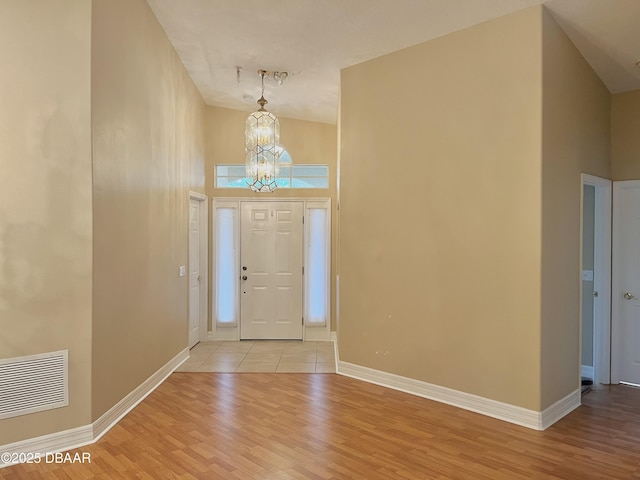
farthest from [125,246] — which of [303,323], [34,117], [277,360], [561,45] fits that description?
[561,45]

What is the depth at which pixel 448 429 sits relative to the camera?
11.1ft

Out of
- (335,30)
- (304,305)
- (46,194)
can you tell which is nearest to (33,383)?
(46,194)

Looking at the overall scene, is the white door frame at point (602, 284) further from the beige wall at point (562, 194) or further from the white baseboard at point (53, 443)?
the white baseboard at point (53, 443)

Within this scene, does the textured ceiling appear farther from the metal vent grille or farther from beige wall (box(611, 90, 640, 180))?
the metal vent grille

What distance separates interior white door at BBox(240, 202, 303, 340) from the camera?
20.8 feet

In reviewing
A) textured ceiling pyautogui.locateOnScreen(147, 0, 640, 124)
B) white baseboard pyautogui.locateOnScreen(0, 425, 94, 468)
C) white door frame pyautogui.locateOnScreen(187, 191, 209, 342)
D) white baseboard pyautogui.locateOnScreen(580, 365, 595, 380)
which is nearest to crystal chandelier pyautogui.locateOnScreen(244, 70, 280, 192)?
textured ceiling pyautogui.locateOnScreen(147, 0, 640, 124)

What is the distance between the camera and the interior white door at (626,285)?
4449 mm

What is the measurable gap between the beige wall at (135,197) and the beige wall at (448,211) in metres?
1.82

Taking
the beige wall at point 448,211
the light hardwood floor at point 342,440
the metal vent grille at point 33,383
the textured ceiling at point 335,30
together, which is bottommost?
the light hardwood floor at point 342,440

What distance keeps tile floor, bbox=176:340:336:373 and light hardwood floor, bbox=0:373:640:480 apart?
699 mm

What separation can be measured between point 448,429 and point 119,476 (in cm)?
228

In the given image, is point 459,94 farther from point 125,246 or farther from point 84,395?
point 84,395

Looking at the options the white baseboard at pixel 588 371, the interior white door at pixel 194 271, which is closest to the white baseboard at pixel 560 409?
the white baseboard at pixel 588 371

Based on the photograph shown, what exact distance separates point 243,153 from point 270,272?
1.73 meters
